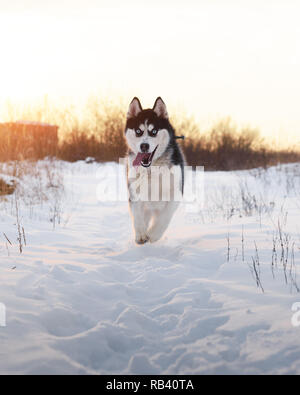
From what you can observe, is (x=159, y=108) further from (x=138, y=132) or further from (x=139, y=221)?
(x=139, y=221)

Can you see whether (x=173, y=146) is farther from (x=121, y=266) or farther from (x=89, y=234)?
(x=121, y=266)

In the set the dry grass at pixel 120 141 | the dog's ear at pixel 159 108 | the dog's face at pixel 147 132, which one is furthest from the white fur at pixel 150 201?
the dry grass at pixel 120 141

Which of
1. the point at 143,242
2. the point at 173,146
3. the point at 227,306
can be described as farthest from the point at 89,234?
the point at 227,306

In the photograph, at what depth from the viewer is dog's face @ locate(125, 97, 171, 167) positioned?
3.85 m

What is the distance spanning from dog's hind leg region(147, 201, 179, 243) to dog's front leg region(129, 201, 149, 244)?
0.31 ft

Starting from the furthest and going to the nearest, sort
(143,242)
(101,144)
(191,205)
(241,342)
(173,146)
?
(101,144) → (191,205) → (173,146) → (143,242) → (241,342)

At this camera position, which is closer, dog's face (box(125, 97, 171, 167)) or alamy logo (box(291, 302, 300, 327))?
alamy logo (box(291, 302, 300, 327))

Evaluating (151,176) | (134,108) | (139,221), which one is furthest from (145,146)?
(139,221)

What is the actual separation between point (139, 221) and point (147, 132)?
1129mm

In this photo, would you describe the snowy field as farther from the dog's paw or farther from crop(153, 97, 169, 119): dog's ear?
crop(153, 97, 169, 119): dog's ear

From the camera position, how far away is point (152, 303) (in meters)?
2.09

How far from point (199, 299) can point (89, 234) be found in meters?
2.65

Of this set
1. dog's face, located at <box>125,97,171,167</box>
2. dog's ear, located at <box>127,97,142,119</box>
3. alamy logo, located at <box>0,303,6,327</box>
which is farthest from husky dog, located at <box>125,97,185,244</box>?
alamy logo, located at <box>0,303,6,327</box>

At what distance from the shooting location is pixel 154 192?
12.8 feet
